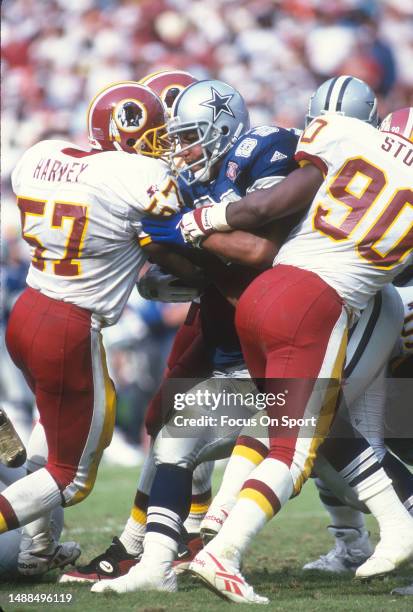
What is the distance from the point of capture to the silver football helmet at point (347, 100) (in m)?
4.31

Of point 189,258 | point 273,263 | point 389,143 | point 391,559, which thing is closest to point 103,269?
point 189,258

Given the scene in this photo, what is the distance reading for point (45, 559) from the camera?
156 inches

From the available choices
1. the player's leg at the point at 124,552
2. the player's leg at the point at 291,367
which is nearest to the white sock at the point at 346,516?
the player's leg at the point at 124,552

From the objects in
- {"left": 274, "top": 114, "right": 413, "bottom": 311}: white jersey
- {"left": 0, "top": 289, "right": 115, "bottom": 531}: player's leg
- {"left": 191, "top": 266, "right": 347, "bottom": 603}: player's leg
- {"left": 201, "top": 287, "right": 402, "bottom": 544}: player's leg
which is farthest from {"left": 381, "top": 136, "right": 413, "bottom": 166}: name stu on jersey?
{"left": 0, "top": 289, "right": 115, "bottom": 531}: player's leg

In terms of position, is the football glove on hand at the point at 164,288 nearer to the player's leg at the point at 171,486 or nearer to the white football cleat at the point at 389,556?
the player's leg at the point at 171,486

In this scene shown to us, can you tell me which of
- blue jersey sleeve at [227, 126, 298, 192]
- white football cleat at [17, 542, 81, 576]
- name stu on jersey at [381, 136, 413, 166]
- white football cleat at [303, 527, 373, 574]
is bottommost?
white football cleat at [303, 527, 373, 574]

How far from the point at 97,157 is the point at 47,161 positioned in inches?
7.8

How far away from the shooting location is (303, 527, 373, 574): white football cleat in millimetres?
4395

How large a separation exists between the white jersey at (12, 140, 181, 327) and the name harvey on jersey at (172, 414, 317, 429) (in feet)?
1.59

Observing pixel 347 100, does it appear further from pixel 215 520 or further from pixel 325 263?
pixel 215 520

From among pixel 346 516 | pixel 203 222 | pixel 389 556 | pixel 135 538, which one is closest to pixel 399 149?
pixel 203 222

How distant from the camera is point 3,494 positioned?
3.64 m

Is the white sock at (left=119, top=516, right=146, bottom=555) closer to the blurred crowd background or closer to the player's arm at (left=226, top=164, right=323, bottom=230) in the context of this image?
the player's arm at (left=226, top=164, right=323, bottom=230)

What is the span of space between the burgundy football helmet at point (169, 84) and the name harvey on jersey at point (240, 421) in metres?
1.45
